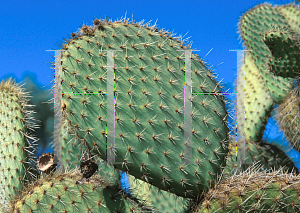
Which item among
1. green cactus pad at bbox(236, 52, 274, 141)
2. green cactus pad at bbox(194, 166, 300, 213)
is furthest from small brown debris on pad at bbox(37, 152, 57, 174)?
green cactus pad at bbox(236, 52, 274, 141)

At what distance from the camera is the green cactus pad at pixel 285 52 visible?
2746mm

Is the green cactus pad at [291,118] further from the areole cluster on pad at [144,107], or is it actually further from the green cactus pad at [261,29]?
the areole cluster on pad at [144,107]

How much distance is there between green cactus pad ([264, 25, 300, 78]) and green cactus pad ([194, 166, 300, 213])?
1.39m

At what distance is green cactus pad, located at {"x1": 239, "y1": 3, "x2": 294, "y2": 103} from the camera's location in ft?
11.7

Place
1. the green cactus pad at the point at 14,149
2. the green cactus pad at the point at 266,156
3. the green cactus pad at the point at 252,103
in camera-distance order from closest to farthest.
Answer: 1. the green cactus pad at the point at 14,149
2. the green cactus pad at the point at 266,156
3. the green cactus pad at the point at 252,103

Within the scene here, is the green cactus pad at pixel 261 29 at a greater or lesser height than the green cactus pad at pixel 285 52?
greater

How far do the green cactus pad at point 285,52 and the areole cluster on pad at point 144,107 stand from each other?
1.26 m

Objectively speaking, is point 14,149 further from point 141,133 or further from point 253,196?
point 253,196

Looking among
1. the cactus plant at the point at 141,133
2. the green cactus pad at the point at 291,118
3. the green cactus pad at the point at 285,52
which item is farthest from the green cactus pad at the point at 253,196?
the green cactus pad at the point at 285,52

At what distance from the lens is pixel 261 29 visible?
3.75 metres

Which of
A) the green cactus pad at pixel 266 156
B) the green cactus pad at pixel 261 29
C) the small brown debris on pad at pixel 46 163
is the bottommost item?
the green cactus pad at pixel 266 156

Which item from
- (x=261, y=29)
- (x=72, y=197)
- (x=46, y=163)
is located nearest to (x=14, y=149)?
(x=46, y=163)

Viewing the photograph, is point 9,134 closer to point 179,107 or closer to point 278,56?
point 179,107

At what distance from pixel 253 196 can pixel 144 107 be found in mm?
725
